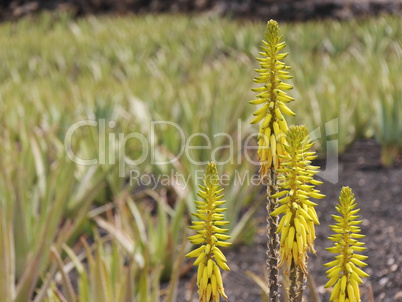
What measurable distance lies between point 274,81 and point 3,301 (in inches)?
43.4

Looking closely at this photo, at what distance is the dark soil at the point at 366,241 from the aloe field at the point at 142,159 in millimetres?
15

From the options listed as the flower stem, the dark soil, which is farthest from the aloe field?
the flower stem

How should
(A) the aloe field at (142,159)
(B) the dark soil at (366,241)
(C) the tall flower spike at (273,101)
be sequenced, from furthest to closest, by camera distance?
(B) the dark soil at (366,241), (A) the aloe field at (142,159), (C) the tall flower spike at (273,101)

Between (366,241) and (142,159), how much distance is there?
1.13 m

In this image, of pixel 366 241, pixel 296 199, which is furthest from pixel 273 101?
pixel 366 241

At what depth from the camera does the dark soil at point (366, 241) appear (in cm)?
206

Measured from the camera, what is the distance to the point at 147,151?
9.76 ft

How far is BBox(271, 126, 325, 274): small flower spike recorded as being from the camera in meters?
0.77

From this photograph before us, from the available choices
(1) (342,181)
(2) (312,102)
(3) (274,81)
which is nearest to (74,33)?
(2) (312,102)

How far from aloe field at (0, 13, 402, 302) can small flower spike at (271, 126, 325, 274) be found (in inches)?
27.8

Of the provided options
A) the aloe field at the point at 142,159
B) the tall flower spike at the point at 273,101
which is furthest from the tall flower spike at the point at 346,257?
the aloe field at the point at 142,159

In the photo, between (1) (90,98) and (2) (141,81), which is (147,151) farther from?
(2) (141,81)

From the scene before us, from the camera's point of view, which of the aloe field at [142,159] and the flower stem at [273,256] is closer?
the flower stem at [273,256]

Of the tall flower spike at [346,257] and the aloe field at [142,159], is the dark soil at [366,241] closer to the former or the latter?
the aloe field at [142,159]
